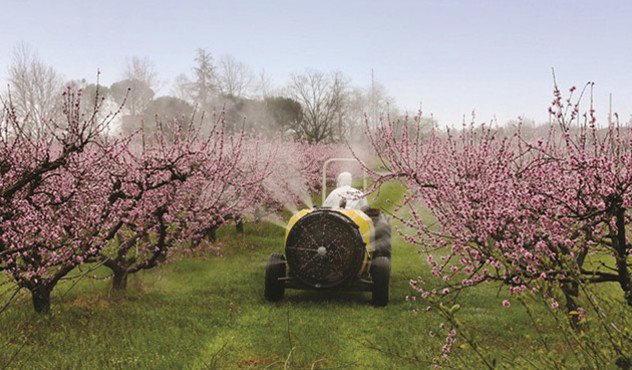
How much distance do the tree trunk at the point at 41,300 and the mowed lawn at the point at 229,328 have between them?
15 cm

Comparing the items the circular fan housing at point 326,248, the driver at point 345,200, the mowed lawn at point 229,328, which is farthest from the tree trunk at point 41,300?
the driver at point 345,200

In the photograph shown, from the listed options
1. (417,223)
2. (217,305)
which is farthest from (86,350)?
(417,223)

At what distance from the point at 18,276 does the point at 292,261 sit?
4030mm

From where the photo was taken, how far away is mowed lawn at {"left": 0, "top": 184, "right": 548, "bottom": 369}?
5.86m

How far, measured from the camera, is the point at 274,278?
8461mm

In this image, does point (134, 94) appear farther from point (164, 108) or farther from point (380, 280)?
point (380, 280)

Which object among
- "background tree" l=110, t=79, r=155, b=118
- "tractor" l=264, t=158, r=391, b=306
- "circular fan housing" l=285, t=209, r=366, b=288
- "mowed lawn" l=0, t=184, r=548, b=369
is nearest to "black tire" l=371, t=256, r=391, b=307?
"tractor" l=264, t=158, r=391, b=306

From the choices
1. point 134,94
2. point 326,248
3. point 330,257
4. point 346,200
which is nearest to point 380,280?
point 330,257

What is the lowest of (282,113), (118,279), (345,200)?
(118,279)

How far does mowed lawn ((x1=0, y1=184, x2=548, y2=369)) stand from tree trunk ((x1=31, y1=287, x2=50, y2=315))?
0.15 metres

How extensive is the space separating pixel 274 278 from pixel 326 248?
46.7 inches

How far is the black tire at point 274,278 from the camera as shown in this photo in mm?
8460

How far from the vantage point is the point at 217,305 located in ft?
28.1

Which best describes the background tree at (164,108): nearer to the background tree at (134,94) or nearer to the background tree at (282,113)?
the background tree at (134,94)
